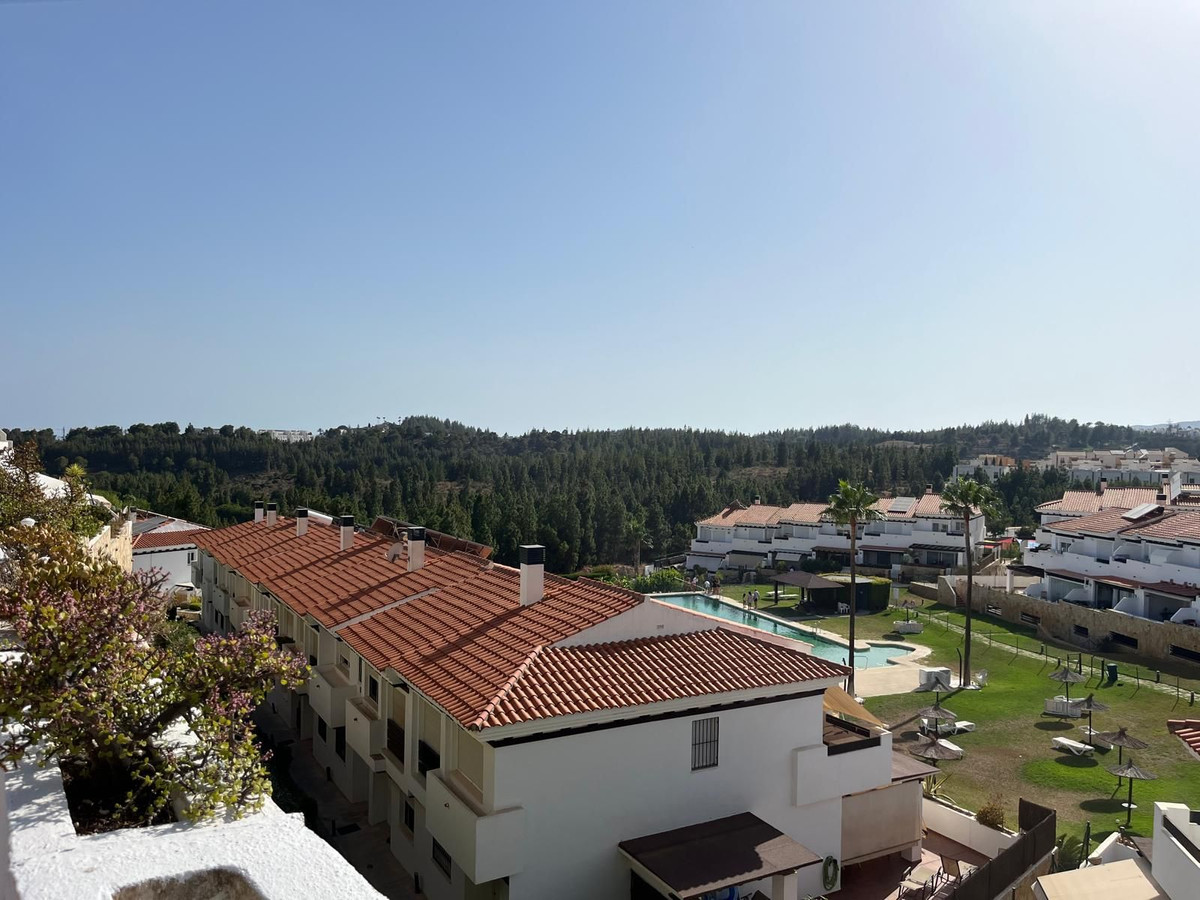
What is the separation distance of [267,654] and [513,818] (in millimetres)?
7688

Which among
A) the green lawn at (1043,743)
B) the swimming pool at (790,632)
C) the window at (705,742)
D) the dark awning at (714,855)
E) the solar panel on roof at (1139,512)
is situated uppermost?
the solar panel on roof at (1139,512)

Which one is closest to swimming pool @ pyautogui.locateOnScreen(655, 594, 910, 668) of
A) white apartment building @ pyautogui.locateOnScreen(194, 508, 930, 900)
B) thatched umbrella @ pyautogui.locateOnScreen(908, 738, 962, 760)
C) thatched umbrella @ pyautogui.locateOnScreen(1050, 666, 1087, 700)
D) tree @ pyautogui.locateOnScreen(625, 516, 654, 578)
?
thatched umbrella @ pyautogui.locateOnScreen(1050, 666, 1087, 700)

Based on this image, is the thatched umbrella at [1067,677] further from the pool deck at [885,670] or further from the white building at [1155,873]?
the white building at [1155,873]

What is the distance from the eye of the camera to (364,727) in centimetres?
2025

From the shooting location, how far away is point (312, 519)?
134ft

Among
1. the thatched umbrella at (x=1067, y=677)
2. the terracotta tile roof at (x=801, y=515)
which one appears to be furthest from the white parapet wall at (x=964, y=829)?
the terracotta tile roof at (x=801, y=515)

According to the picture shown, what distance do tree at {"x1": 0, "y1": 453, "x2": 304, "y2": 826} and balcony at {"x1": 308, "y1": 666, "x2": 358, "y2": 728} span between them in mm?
13920

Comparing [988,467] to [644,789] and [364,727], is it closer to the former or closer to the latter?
[364,727]

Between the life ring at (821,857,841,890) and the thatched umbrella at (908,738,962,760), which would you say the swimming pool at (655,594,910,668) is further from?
the life ring at (821,857,841,890)

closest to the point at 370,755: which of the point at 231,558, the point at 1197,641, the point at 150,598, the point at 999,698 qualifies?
the point at 150,598

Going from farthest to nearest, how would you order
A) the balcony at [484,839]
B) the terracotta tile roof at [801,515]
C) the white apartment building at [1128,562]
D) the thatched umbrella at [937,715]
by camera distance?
1. the terracotta tile roof at [801,515]
2. the white apartment building at [1128,562]
3. the thatched umbrella at [937,715]
4. the balcony at [484,839]

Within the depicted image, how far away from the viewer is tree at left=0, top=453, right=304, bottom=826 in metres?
7.31

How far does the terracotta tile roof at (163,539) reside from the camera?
53406mm

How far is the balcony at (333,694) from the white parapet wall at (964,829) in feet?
54.3
